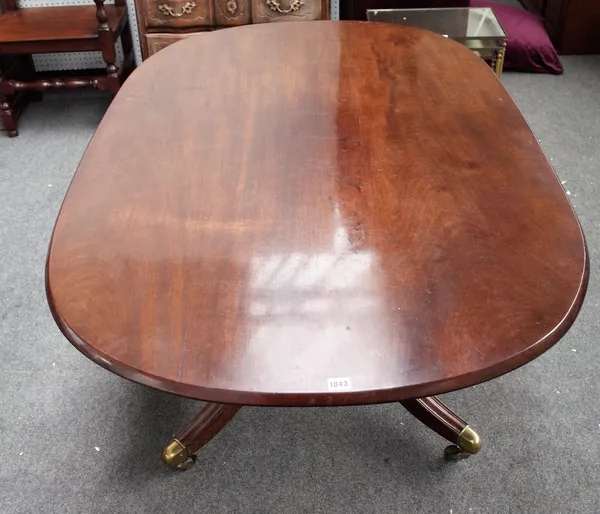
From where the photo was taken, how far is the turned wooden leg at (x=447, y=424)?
4.74ft

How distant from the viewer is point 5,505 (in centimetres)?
143

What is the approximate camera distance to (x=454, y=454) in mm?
1485

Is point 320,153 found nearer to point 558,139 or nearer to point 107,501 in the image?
point 107,501

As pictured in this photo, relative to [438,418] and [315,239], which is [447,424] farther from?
[315,239]

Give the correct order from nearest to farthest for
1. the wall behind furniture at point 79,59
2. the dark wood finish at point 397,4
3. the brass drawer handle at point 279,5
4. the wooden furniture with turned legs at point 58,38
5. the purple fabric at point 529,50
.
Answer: the wooden furniture with turned legs at point 58,38 → the brass drawer handle at point 279,5 → the dark wood finish at point 397,4 → the wall behind furniture at point 79,59 → the purple fabric at point 529,50

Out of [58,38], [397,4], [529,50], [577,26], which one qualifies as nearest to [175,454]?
[58,38]

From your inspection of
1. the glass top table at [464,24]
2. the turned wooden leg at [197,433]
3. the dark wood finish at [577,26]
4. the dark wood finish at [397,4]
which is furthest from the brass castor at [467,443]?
the dark wood finish at [577,26]

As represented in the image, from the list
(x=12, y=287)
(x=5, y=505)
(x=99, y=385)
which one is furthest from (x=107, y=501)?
(x=12, y=287)

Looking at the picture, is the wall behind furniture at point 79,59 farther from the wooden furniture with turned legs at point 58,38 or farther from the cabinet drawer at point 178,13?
the cabinet drawer at point 178,13

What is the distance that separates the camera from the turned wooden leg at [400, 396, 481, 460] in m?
1.45

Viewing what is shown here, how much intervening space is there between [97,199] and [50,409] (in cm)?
68

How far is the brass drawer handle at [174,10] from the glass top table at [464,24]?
715mm

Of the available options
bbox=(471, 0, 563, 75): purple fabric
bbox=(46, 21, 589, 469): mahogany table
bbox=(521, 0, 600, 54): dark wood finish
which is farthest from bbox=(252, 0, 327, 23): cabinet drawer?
bbox=(521, 0, 600, 54): dark wood finish

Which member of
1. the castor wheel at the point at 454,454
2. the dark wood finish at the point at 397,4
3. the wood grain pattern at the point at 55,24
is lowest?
the castor wheel at the point at 454,454
